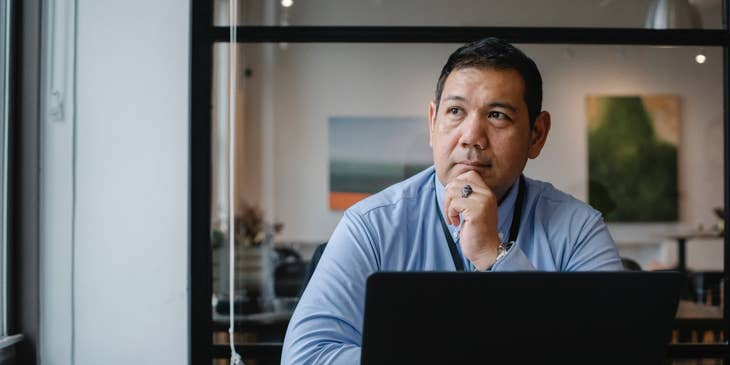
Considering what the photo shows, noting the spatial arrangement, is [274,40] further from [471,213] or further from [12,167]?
[471,213]

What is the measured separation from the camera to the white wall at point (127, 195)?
2404 millimetres

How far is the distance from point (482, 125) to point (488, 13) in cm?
128

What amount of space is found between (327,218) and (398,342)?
2524mm

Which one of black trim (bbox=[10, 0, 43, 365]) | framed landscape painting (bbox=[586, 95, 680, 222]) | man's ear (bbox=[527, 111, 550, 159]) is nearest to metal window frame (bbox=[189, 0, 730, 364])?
black trim (bbox=[10, 0, 43, 365])

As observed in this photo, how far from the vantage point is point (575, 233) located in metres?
1.51

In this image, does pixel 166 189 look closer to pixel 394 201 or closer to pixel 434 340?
pixel 394 201


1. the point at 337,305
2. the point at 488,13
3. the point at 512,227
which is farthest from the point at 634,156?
the point at 337,305

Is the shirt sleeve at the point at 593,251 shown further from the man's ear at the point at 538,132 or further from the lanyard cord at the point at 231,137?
the lanyard cord at the point at 231,137

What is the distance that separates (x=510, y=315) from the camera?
914mm

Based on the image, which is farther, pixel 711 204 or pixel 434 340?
pixel 711 204

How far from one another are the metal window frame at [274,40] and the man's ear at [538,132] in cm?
98

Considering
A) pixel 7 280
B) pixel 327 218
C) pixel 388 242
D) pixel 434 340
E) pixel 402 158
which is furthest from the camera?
pixel 327 218

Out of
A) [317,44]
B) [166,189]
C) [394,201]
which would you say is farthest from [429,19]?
[394,201]

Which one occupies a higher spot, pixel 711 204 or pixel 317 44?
pixel 317 44
